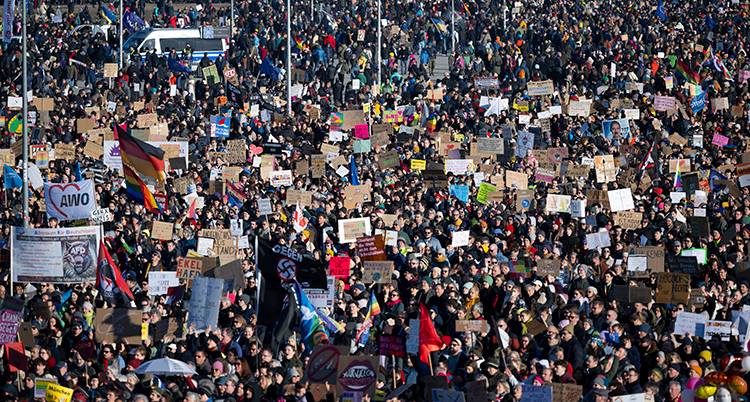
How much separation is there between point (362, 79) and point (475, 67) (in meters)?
3.27

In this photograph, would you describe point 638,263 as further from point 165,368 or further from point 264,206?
point 165,368

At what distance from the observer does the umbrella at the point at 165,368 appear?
949 cm

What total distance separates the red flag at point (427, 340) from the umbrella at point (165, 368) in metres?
2.42

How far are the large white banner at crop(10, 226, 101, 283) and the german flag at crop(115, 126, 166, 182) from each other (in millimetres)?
2298

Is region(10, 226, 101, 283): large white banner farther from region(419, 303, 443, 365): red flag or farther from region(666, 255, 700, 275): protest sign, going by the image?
region(666, 255, 700, 275): protest sign

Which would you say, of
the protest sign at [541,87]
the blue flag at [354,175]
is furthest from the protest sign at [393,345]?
the protest sign at [541,87]

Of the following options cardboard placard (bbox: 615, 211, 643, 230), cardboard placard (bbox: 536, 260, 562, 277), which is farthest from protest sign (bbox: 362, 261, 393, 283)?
cardboard placard (bbox: 615, 211, 643, 230)

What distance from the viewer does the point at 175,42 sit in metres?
30.2

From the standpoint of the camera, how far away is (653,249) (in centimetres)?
1307

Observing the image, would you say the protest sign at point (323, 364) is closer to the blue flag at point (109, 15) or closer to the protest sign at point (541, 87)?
the protest sign at point (541, 87)

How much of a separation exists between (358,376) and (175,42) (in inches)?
900

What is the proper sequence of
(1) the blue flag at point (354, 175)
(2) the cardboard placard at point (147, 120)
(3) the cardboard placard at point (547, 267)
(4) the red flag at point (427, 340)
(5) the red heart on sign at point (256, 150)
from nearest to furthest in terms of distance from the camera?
(4) the red flag at point (427, 340)
(3) the cardboard placard at point (547, 267)
(1) the blue flag at point (354, 175)
(5) the red heart on sign at point (256, 150)
(2) the cardboard placard at point (147, 120)

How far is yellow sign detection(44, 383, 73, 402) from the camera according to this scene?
368 inches

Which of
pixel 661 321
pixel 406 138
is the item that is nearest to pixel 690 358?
pixel 661 321
